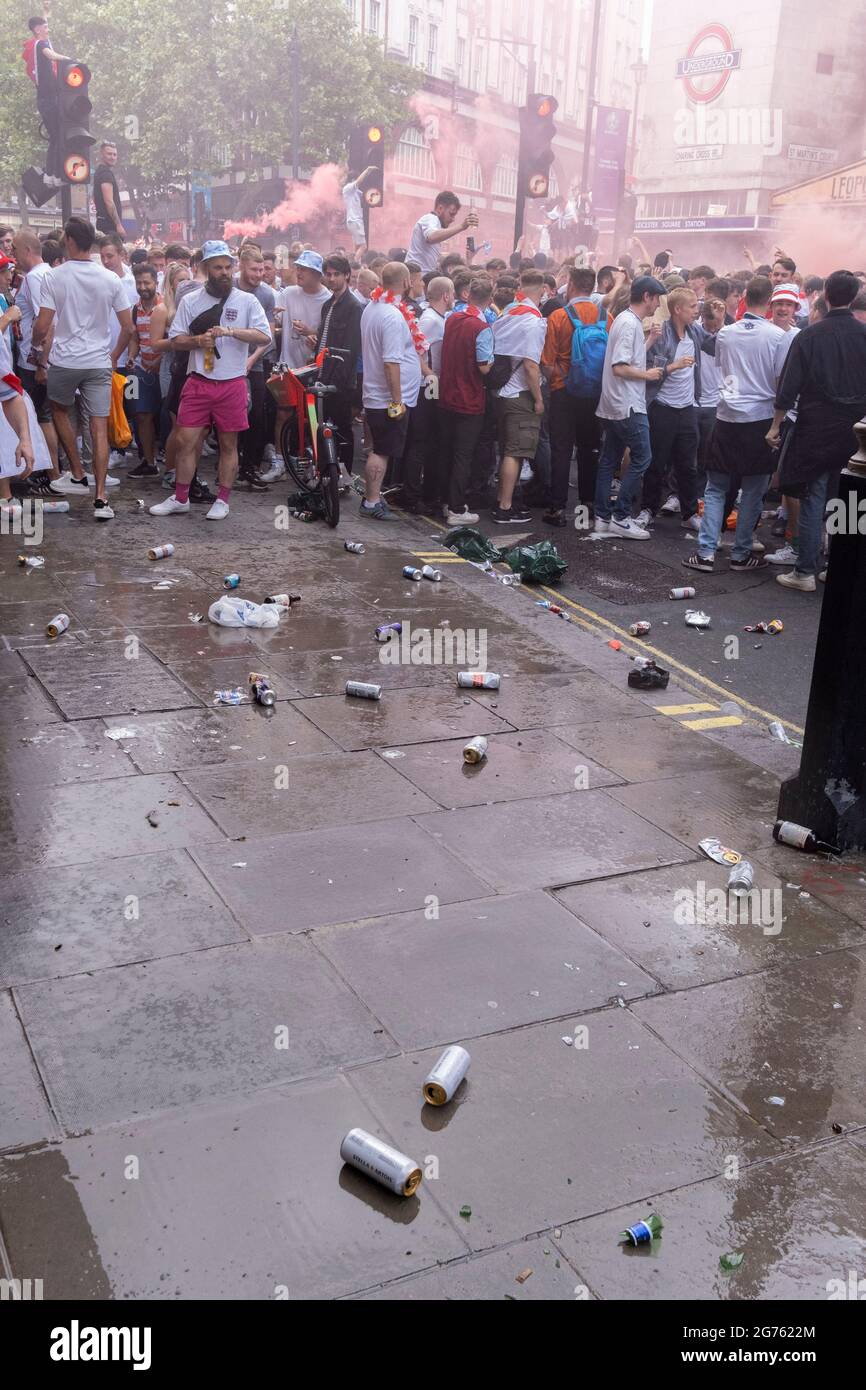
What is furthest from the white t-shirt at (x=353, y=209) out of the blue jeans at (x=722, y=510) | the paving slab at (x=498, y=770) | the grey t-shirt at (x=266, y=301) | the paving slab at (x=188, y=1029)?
the paving slab at (x=188, y=1029)

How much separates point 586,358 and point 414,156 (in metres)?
50.5

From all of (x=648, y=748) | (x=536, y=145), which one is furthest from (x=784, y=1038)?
(x=536, y=145)

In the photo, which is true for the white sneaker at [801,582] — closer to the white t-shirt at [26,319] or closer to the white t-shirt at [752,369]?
the white t-shirt at [752,369]

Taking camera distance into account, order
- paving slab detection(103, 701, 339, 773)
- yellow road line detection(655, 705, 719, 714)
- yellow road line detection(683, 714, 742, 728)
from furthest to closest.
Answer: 1. yellow road line detection(655, 705, 719, 714)
2. yellow road line detection(683, 714, 742, 728)
3. paving slab detection(103, 701, 339, 773)

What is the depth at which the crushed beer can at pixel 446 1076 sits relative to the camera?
3268 mm

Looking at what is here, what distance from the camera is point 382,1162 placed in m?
2.95

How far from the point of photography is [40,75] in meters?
12.6

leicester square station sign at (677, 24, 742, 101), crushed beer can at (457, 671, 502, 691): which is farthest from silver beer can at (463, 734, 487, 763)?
leicester square station sign at (677, 24, 742, 101)

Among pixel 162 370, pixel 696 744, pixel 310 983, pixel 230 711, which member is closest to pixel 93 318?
pixel 162 370

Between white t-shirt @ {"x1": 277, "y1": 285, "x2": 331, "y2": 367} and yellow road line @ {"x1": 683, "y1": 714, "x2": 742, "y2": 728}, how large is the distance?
5.84m

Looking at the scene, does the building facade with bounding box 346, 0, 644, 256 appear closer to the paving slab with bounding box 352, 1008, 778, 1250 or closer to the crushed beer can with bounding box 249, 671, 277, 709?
the crushed beer can with bounding box 249, 671, 277, 709

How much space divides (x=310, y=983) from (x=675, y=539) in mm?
7758

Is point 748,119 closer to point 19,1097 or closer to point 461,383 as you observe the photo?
point 461,383

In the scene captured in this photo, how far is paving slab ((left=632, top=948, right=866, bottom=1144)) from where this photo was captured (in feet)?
11.2
